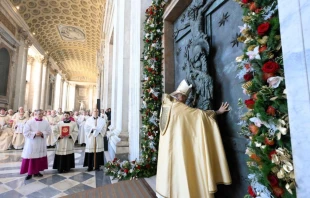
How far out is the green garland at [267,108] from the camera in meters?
1.07

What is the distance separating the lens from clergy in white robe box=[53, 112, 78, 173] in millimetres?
5262

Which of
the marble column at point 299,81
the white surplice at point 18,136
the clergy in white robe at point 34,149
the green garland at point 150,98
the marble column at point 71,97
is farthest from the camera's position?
the marble column at point 71,97

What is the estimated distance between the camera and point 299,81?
98cm

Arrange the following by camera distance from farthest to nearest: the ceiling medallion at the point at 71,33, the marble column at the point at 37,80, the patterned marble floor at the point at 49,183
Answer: the marble column at the point at 37,80
the ceiling medallion at the point at 71,33
the patterned marble floor at the point at 49,183

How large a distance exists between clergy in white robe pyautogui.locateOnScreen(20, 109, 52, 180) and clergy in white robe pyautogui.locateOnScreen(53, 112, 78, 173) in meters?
0.35

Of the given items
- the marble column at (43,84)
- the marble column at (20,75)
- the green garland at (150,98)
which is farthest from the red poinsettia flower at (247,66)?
the marble column at (43,84)

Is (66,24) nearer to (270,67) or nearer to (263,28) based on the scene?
(263,28)

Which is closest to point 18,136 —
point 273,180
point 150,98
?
point 150,98

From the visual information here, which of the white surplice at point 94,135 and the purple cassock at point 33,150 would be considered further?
the white surplice at point 94,135

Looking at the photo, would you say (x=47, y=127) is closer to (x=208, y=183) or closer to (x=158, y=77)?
(x=158, y=77)

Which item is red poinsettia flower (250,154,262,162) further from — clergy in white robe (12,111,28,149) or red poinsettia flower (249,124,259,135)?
clergy in white robe (12,111,28,149)

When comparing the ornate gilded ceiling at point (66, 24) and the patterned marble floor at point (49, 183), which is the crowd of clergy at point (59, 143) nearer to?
the patterned marble floor at point (49, 183)

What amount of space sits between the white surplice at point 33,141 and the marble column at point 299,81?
559 cm

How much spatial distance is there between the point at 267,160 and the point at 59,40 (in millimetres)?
22867
